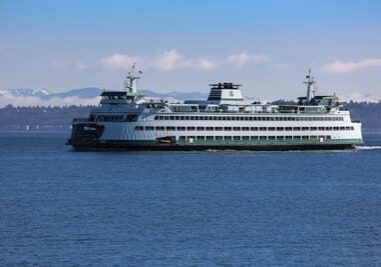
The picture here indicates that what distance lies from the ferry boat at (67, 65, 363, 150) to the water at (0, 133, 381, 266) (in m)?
19.7

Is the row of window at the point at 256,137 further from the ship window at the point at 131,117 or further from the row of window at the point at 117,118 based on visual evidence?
the row of window at the point at 117,118

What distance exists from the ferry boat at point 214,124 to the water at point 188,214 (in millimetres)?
19744

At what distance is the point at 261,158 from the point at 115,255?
3232 inches

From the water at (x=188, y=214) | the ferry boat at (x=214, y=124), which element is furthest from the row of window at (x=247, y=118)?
the water at (x=188, y=214)

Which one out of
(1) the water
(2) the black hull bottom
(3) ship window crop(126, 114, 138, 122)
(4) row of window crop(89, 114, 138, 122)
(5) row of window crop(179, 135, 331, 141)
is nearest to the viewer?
(1) the water

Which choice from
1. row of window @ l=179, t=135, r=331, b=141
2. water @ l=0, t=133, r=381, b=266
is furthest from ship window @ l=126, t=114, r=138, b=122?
water @ l=0, t=133, r=381, b=266

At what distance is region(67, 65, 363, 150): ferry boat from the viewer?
13300cm

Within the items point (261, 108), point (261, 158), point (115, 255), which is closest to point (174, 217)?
point (115, 255)

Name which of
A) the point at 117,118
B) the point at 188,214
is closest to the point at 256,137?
the point at 117,118

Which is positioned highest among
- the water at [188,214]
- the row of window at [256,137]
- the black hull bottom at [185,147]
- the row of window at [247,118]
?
the row of window at [247,118]

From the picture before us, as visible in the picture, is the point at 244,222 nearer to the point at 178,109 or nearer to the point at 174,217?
the point at 174,217

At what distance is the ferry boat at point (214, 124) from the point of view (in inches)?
5236

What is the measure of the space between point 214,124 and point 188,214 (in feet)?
241

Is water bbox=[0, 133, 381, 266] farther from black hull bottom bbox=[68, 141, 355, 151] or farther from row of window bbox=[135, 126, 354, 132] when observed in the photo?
black hull bottom bbox=[68, 141, 355, 151]
